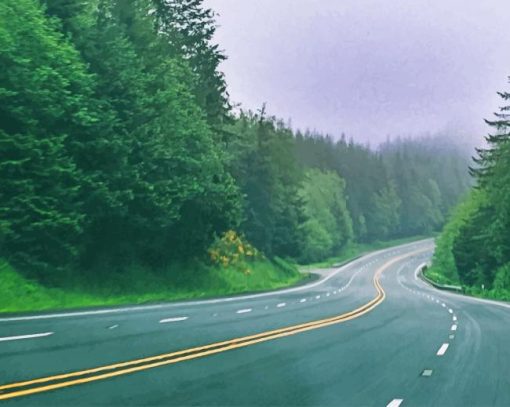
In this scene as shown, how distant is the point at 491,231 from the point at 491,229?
1.00 ft

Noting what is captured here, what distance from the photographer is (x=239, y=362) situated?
12.3 m

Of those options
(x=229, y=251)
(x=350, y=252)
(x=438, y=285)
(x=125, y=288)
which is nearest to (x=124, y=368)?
(x=125, y=288)

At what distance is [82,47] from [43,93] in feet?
27.4

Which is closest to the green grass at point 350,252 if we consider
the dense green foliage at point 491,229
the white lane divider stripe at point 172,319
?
the dense green foliage at point 491,229

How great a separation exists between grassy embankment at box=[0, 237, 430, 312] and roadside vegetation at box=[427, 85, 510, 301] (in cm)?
1926

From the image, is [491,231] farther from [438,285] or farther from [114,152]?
[114,152]

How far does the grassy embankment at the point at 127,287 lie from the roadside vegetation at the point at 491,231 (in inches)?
758

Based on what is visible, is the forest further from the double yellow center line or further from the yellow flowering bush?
the double yellow center line

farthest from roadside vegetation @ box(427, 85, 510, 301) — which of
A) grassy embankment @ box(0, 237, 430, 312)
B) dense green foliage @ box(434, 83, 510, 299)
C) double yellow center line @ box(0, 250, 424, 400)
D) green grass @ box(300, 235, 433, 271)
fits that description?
double yellow center line @ box(0, 250, 424, 400)

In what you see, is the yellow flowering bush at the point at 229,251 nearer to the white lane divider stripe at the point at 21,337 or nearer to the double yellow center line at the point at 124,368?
the double yellow center line at the point at 124,368

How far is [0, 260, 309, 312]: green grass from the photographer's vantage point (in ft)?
81.5

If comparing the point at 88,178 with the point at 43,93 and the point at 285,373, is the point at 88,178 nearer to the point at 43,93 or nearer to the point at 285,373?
the point at 43,93

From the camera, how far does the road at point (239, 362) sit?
9.19 meters

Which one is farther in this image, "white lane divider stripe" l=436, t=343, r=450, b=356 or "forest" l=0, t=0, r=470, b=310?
"forest" l=0, t=0, r=470, b=310
